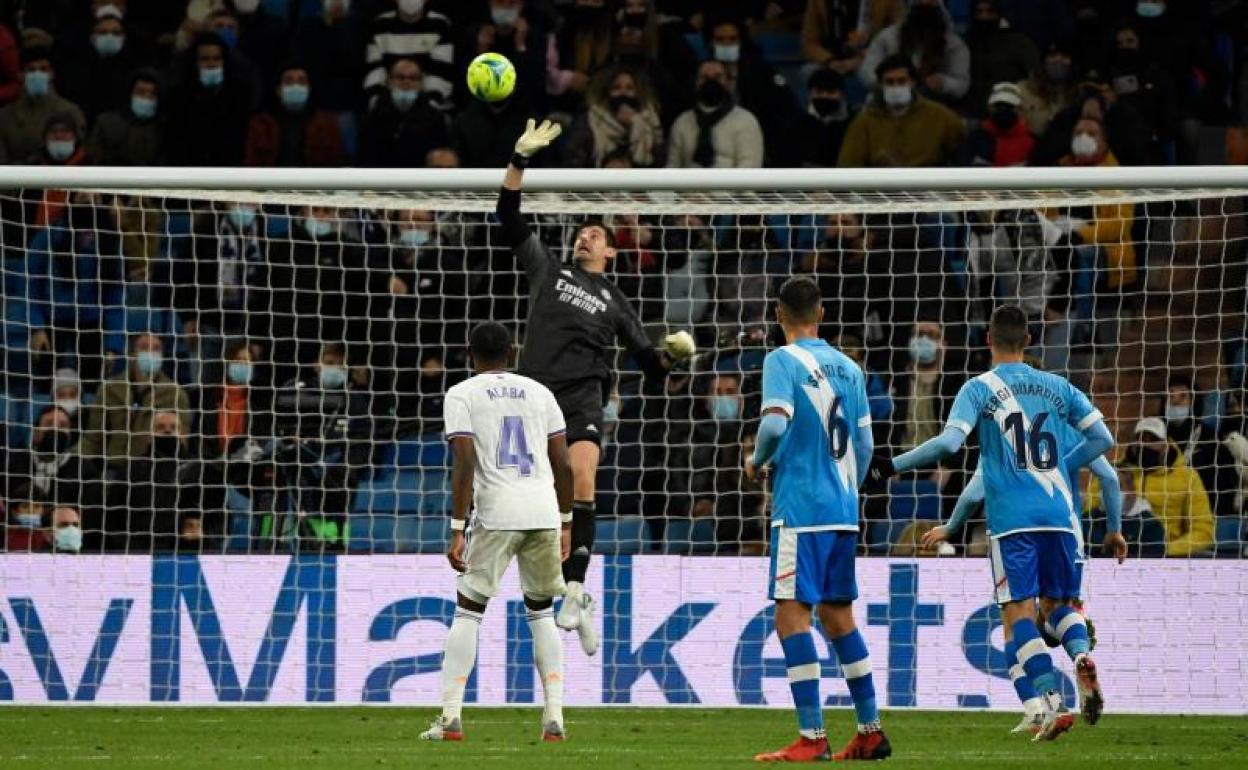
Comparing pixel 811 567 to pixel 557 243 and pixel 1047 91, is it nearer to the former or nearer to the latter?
pixel 557 243

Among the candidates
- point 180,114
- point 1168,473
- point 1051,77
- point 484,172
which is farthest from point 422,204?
point 1051,77

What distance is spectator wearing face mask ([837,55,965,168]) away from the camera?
54.3 feet

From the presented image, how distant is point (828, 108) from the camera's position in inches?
679

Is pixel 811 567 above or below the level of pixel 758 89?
below

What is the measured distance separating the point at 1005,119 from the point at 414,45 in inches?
196

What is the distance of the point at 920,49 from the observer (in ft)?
57.8

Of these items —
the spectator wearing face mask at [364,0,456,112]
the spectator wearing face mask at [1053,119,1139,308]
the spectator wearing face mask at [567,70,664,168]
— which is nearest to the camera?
the spectator wearing face mask at [1053,119,1139,308]

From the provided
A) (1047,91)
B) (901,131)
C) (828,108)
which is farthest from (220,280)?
(1047,91)

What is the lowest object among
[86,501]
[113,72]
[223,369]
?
[86,501]

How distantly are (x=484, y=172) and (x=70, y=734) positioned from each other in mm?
3861

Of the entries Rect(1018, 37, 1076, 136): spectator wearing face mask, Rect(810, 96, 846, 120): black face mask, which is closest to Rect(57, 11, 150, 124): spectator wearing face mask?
Rect(810, 96, 846, 120): black face mask

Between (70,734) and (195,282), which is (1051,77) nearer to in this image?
(195,282)

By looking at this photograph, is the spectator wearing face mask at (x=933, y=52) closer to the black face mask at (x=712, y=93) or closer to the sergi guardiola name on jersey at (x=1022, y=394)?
the black face mask at (x=712, y=93)

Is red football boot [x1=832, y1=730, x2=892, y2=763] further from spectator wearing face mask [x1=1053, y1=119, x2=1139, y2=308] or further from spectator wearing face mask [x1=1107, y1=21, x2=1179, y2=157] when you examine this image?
spectator wearing face mask [x1=1107, y1=21, x2=1179, y2=157]
